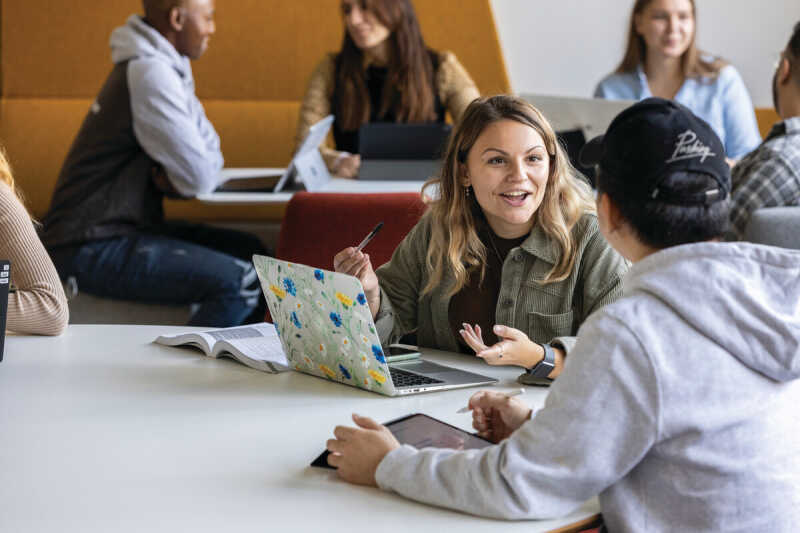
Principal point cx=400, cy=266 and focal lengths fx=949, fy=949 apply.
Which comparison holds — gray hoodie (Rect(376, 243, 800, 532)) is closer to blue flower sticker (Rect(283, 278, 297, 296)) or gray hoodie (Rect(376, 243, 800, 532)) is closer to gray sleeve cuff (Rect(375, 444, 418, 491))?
gray sleeve cuff (Rect(375, 444, 418, 491))

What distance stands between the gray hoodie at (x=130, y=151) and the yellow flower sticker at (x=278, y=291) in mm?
1779

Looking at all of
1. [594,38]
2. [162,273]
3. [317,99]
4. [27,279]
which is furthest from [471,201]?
[594,38]

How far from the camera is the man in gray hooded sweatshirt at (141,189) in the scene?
3.11m

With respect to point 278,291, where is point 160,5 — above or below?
above

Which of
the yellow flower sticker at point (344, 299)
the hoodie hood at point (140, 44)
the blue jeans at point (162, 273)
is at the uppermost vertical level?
the hoodie hood at point (140, 44)

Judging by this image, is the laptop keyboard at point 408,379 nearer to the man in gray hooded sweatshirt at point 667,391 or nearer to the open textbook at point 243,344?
the open textbook at point 243,344

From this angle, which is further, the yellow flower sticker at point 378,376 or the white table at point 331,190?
the white table at point 331,190

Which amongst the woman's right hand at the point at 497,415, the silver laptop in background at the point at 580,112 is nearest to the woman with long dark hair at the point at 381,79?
the silver laptop in background at the point at 580,112

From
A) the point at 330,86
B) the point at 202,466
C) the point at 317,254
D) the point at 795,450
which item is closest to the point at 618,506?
the point at 795,450

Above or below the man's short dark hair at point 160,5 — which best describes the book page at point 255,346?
below

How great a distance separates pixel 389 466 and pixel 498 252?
0.86m

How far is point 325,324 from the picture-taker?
1.41 m

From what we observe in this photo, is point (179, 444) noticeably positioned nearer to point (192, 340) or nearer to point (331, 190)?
point (192, 340)

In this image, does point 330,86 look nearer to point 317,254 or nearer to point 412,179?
point 412,179
